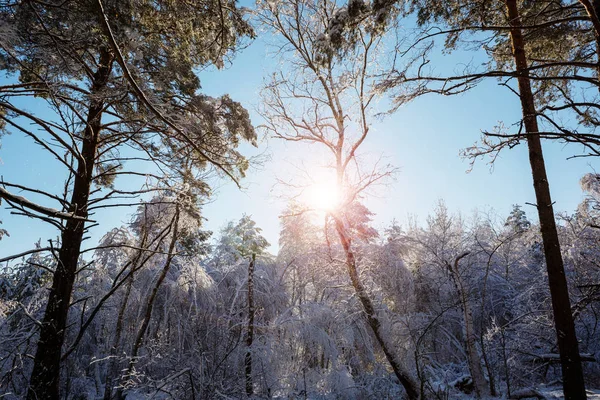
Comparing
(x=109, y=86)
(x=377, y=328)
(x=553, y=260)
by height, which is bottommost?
(x=377, y=328)

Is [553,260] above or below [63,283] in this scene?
above

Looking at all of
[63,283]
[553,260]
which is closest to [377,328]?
[553,260]

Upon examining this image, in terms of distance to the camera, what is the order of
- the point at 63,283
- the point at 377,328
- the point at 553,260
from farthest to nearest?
the point at 377,328, the point at 553,260, the point at 63,283

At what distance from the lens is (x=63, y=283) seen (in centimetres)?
290

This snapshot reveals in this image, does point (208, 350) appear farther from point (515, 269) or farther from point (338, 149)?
point (515, 269)

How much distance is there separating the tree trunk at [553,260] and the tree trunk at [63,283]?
5.57 m

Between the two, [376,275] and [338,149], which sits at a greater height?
[338,149]

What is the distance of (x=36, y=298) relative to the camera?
428 inches

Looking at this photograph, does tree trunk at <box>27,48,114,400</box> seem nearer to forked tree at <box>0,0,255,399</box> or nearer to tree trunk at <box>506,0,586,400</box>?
forked tree at <box>0,0,255,399</box>

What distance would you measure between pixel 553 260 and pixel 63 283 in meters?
6.84

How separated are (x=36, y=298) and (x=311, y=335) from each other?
32.8 feet

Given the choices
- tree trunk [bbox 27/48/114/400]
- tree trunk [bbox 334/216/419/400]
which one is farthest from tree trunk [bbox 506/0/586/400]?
tree trunk [bbox 27/48/114/400]

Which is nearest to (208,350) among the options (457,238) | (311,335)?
(311,335)

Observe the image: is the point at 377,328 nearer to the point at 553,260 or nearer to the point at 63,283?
the point at 553,260
